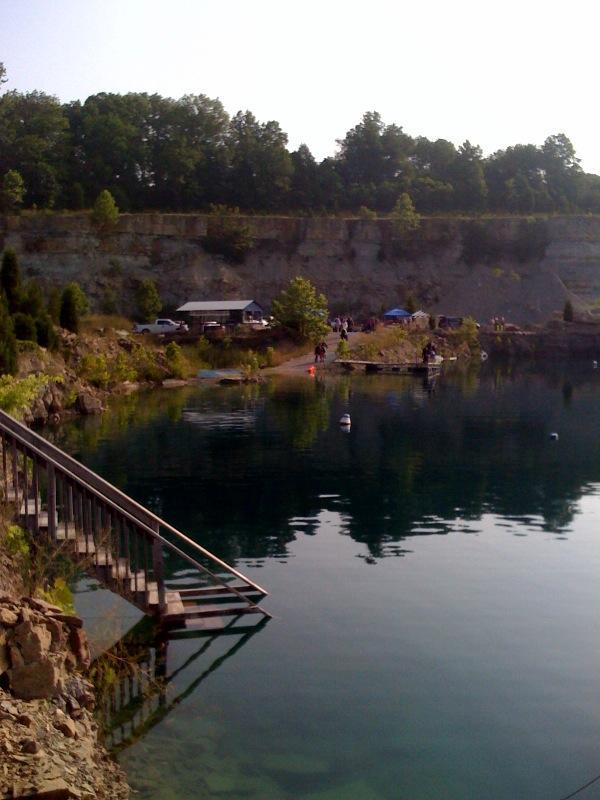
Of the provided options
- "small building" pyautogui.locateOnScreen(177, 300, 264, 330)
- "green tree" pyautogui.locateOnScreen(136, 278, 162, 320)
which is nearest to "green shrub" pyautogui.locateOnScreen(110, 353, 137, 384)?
"small building" pyautogui.locateOnScreen(177, 300, 264, 330)

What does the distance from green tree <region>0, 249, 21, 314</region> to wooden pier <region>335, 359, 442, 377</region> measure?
26918mm

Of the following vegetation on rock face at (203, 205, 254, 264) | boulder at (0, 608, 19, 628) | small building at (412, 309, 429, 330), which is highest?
vegetation on rock face at (203, 205, 254, 264)

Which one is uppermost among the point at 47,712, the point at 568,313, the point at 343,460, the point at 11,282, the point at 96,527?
the point at 11,282

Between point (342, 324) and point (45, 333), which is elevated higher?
point (45, 333)

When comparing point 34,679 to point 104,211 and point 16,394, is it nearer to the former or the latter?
point 16,394

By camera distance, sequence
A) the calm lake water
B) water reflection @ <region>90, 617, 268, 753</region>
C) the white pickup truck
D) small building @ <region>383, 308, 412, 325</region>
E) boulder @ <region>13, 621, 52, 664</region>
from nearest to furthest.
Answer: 1. boulder @ <region>13, 621, 52, 664</region>
2. the calm lake water
3. water reflection @ <region>90, 617, 268, 753</region>
4. the white pickup truck
5. small building @ <region>383, 308, 412, 325</region>

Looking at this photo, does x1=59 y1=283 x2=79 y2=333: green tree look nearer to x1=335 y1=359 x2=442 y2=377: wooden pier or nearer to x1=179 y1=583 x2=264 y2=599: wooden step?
x1=335 y1=359 x2=442 y2=377: wooden pier

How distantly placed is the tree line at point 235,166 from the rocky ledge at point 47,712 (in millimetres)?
77258

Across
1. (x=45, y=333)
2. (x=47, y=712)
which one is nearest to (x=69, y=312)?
(x=45, y=333)

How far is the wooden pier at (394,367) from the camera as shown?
218 ft

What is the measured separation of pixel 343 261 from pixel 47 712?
86670mm

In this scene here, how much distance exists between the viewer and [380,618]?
16.1 m

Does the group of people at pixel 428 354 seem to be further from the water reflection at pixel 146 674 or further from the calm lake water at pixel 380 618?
the water reflection at pixel 146 674

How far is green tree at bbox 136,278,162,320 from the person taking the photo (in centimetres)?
7881
